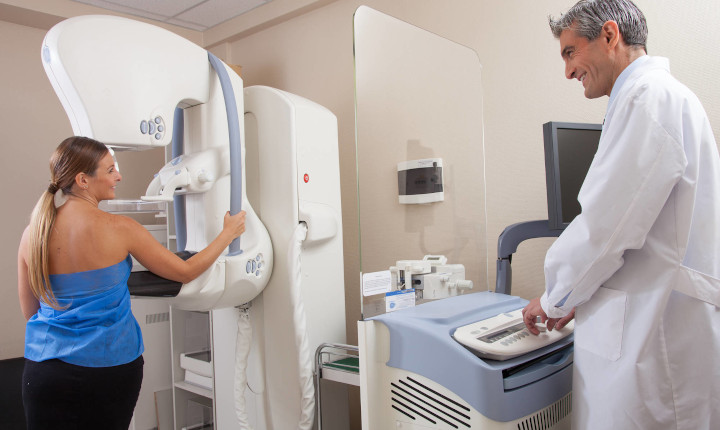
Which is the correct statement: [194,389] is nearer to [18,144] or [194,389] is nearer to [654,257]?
[18,144]

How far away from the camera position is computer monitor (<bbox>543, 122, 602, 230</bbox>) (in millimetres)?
1441

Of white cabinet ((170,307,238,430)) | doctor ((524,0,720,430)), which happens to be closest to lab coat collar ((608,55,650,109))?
doctor ((524,0,720,430))

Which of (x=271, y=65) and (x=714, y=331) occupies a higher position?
(x=271, y=65)

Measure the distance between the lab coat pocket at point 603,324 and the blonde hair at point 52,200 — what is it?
126 cm

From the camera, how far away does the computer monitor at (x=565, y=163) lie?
1.44 metres

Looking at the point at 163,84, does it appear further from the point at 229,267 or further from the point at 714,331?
the point at 714,331

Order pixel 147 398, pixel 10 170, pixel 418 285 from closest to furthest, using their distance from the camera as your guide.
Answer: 1. pixel 418 285
2. pixel 147 398
3. pixel 10 170

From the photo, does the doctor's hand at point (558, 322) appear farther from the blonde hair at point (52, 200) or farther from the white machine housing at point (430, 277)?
the blonde hair at point (52, 200)

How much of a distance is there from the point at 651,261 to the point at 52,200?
143 centimetres

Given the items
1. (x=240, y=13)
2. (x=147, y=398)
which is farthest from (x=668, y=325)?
(x=240, y=13)

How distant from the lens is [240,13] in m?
3.08

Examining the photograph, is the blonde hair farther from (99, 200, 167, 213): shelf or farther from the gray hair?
the gray hair

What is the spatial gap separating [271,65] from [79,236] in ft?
6.38

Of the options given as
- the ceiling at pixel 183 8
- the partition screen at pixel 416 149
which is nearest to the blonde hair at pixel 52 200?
the partition screen at pixel 416 149
